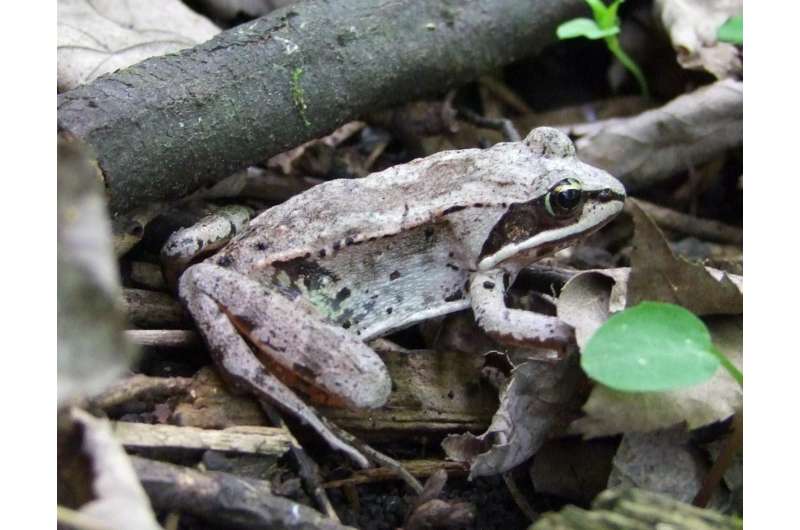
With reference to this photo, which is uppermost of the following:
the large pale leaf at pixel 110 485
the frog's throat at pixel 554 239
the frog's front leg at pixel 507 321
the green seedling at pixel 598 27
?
the large pale leaf at pixel 110 485

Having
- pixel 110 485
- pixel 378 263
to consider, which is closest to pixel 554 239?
pixel 378 263

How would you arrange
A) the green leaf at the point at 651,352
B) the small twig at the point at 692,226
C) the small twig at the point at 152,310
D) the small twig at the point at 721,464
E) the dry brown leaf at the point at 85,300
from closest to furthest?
the dry brown leaf at the point at 85,300, the green leaf at the point at 651,352, the small twig at the point at 721,464, the small twig at the point at 152,310, the small twig at the point at 692,226

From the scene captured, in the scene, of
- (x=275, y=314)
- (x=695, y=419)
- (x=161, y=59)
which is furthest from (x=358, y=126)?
A: (x=695, y=419)

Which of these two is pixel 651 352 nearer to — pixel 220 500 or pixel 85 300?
pixel 220 500

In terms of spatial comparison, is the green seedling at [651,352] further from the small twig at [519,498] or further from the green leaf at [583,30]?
→ the green leaf at [583,30]

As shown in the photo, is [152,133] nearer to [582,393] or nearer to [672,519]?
[582,393]

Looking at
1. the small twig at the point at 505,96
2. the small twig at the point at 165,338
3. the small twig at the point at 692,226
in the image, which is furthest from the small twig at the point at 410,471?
the small twig at the point at 505,96

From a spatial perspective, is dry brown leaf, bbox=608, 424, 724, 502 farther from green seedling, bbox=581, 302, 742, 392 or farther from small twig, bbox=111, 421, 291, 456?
small twig, bbox=111, 421, 291, 456
